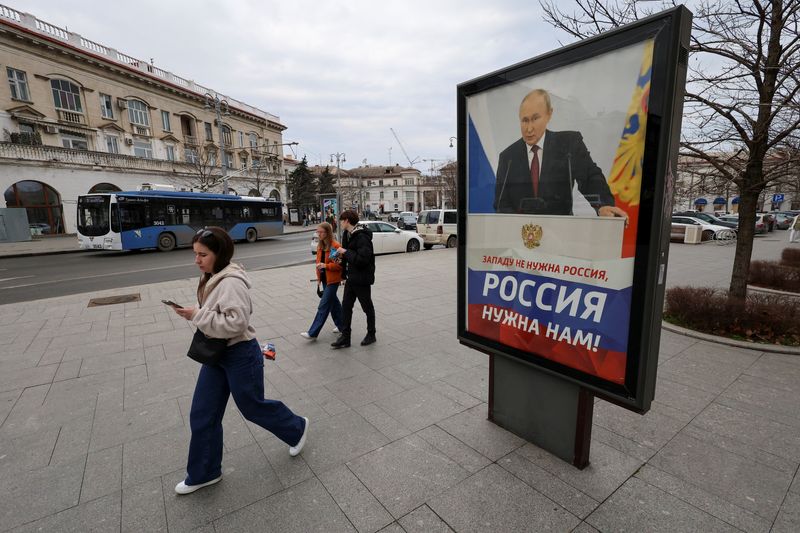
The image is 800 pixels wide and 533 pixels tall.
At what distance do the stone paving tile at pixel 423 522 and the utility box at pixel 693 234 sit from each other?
22.5m

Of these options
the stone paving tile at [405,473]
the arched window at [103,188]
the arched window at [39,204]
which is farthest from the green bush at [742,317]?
the arched window at [103,188]

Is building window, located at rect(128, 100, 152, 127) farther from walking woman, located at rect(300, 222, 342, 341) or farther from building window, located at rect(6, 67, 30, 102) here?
walking woman, located at rect(300, 222, 342, 341)

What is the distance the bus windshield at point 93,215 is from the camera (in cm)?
1744

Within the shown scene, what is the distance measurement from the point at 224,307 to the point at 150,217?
19.9 meters

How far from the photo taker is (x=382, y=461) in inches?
111

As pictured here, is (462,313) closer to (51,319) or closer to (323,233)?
(323,233)

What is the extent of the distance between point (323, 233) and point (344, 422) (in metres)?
2.64

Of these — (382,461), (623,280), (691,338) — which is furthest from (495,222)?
(691,338)

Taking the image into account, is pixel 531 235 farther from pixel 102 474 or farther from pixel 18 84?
pixel 18 84

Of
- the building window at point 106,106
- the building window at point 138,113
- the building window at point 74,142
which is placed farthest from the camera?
the building window at point 138,113

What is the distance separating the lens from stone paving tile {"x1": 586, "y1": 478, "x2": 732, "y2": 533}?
2201 millimetres

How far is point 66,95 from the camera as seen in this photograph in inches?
1104

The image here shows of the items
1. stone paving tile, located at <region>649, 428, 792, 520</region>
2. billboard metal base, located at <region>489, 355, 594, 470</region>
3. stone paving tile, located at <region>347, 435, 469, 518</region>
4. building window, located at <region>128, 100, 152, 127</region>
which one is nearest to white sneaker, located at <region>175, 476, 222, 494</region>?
stone paving tile, located at <region>347, 435, 469, 518</region>

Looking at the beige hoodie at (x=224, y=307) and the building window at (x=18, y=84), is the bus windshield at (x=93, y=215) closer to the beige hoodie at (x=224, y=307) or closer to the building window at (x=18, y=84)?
the building window at (x=18, y=84)
